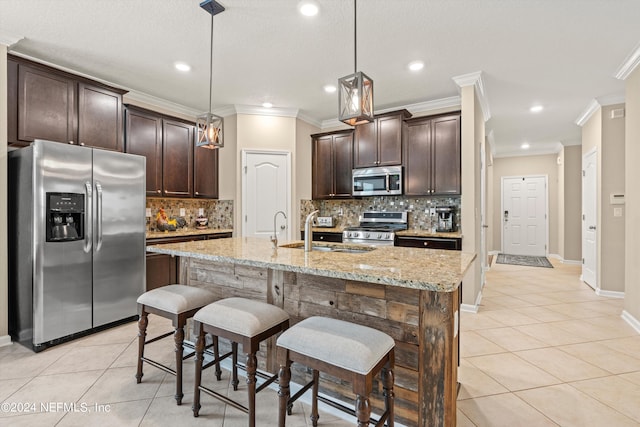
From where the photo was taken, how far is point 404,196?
481 cm

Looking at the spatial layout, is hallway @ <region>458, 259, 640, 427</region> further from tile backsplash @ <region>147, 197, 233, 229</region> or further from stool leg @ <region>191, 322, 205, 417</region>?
tile backsplash @ <region>147, 197, 233, 229</region>

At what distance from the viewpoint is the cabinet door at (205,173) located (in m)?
4.73

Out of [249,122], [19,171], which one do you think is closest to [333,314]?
[19,171]

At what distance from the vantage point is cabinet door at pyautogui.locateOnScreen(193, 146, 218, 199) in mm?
4734

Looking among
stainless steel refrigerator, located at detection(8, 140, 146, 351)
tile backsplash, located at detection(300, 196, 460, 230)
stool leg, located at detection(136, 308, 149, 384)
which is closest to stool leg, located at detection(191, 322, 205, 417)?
stool leg, located at detection(136, 308, 149, 384)

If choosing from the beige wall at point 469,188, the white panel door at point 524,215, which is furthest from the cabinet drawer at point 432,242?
the white panel door at point 524,215

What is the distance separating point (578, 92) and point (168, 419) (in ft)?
18.3

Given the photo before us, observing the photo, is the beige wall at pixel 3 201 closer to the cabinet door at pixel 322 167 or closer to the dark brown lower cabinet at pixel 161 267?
the dark brown lower cabinet at pixel 161 267

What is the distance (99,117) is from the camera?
11.5ft

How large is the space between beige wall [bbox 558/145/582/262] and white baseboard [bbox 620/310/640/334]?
13.1 feet

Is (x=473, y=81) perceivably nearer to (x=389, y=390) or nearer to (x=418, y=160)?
(x=418, y=160)

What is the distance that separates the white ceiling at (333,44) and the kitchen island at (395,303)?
1.89 meters

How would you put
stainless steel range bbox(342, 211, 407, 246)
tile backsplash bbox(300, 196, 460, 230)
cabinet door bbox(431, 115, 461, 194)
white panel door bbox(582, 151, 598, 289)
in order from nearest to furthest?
cabinet door bbox(431, 115, 461, 194), stainless steel range bbox(342, 211, 407, 246), tile backsplash bbox(300, 196, 460, 230), white panel door bbox(582, 151, 598, 289)

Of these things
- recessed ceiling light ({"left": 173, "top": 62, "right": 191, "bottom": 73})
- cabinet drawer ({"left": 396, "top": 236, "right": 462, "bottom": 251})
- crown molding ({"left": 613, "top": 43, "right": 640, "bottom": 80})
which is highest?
recessed ceiling light ({"left": 173, "top": 62, "right": 191, "bottom": 73})
